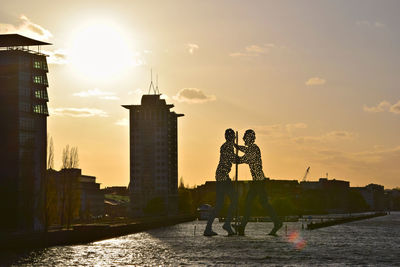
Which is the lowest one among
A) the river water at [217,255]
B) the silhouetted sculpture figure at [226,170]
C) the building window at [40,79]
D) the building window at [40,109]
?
the river water at [217,255]

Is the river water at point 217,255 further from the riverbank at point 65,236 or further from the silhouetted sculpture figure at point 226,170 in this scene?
the silhouetted sculpture figure at point 226,170

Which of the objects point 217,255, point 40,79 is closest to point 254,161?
point 217,255

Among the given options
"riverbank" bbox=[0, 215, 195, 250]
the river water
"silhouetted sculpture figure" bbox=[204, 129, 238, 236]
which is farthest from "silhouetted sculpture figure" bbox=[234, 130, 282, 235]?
"riverbank" bbox=[0, 215, 195, 250]

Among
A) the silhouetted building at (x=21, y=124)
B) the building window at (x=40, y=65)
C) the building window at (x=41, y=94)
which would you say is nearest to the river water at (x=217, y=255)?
the silhouetted building at (x=21, y=124)

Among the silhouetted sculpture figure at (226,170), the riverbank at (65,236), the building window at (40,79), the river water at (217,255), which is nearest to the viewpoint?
the river water at (217,255)

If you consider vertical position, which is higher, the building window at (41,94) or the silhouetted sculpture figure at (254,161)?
the building window at (41,94)

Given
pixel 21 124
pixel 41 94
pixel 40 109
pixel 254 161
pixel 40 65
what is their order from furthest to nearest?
pixel 40 65
pixel 41 94
pixel 40 109
pixel 21 124
pixel 254 161

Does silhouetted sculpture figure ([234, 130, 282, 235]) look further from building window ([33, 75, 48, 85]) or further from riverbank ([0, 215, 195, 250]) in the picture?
building window ([33, 75, 48, 85])

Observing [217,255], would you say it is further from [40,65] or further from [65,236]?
[40,65]

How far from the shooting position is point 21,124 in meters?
124

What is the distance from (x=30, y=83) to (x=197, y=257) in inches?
2216

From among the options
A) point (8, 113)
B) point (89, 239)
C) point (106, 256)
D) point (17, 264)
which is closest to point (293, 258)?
point (106, 256)

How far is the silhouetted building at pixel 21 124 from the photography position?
12212cm

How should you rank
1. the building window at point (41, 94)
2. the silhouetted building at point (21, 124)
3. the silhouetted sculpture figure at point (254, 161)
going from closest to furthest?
1. the silhouetted sculpture figure at point (254, 161)
2. the silhouetted building at point (21, 124)
3. the building window at point (41, 94)
